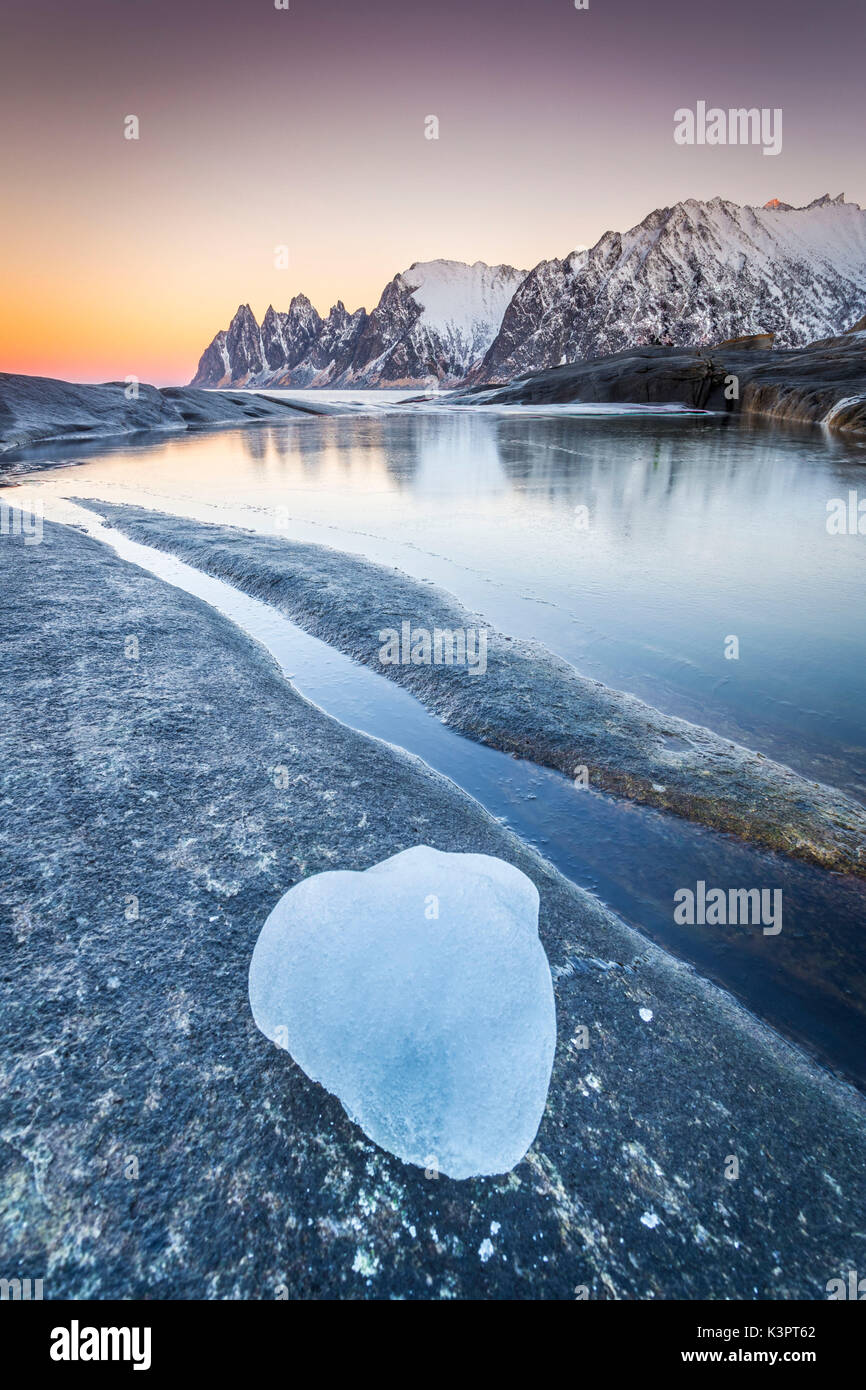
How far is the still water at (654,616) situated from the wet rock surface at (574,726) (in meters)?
0.31

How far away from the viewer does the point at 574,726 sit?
25.8 feet

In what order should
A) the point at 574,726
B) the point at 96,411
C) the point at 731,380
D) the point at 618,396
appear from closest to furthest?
the point at 574,726
the point at 731,380
the point at 96,411
the point at 618,396

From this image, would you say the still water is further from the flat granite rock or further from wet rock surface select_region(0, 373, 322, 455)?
wet rock surface select_region(0, 373, 322, 455)

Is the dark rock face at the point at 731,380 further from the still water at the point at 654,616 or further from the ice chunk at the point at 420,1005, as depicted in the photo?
the ice chunk at the point at 420,1005

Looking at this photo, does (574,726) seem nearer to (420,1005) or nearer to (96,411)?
(420,1005)

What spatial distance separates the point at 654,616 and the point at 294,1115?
35.1 feet

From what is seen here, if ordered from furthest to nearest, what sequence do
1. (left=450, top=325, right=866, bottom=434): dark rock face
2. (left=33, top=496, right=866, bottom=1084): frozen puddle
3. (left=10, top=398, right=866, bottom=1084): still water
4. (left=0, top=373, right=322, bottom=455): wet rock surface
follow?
(left=0, top=373, right=322, bottom=455): wet rock surface, (left=450, top=325, right=866, bottom=434): dark rock face, (left=10, top=398, right=866, bottom=1084): still water, (left=33, top=496, right=866, bottom=1084): frozen puddle

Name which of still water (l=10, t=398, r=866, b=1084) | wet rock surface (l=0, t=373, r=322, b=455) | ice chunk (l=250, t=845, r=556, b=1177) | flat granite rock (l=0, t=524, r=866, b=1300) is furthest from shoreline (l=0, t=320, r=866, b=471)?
ice chunk (l=250, t=845, r=556, b=1177)

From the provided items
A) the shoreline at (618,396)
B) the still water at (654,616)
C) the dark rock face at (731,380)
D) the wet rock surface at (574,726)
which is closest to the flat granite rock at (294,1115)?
the still water at (654,616)

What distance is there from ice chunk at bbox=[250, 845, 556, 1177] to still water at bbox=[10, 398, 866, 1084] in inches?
68.5

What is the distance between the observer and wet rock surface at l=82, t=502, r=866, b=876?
20.4 feet

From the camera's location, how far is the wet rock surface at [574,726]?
6.22 metres

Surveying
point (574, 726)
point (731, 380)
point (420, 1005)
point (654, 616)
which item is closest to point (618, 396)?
point (731, 380)

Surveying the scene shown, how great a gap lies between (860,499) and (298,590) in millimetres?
19295
